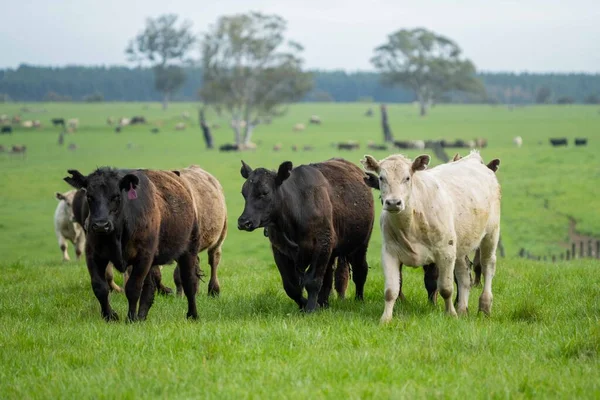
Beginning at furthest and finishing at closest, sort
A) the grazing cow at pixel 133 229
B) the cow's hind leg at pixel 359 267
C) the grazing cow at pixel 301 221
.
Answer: the cow's hind leg at pixel 359 267 < the grazing cow at pixel 301 221 < the grazing cow at pixel 133 229

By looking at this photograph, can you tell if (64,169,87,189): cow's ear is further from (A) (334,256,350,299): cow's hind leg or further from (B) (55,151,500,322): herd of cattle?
(A) (334,256,350,299): cow's hind leg

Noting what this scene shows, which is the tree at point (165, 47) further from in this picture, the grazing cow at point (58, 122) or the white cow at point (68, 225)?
the white cow at point (68, 225)

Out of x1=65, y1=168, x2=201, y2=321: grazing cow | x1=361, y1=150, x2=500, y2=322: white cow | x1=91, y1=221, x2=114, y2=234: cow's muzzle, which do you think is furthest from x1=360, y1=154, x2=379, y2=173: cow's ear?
x1=91, y1=221, x2=114, y2=234: cow's muzzle

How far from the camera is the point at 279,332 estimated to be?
859cm

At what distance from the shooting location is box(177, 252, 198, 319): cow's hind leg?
34.3ft

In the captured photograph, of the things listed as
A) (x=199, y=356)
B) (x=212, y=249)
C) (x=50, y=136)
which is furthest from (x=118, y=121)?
(x=199, y=356)

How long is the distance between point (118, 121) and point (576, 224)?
2848 inches

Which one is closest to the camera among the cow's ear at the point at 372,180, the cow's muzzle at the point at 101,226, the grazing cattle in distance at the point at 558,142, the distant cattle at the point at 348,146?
the cow's muzzle at the point at 101,226

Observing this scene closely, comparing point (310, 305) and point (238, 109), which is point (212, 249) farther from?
point (238, 109)

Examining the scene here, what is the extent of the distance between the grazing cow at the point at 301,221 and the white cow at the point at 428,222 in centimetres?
104

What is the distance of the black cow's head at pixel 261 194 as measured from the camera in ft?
33.7

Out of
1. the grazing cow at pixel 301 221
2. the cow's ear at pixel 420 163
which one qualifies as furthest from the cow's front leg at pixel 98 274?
the cow's ear at pixel 420 163

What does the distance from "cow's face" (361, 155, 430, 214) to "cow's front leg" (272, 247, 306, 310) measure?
1764mm

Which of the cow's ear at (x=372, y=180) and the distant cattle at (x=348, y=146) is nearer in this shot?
the cow's ear at (x=372, y=180)
